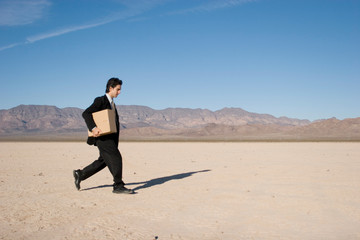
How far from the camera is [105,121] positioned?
6062 mm

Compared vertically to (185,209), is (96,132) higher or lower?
higher

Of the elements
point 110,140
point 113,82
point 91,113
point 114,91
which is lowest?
point 110,140

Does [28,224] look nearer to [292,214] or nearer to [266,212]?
[266,212]

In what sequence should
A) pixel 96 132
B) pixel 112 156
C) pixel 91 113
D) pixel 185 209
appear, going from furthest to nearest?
1. pixel 112 156
2. pixel 91 113
3. pixel 96 132
4. pixel 185 209

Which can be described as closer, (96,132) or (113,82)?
(96,132)

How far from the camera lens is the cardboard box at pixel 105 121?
237 inches

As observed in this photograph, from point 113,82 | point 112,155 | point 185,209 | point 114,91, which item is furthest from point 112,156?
point 185,209

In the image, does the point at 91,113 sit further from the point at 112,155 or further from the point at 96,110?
the point at 112,155

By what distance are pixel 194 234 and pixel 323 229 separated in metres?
1.55

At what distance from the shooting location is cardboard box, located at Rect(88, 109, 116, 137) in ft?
19.8

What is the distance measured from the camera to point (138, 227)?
4.23 meters

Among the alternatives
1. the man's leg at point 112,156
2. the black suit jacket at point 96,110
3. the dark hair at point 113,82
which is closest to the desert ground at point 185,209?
the man's leg at point 112,156

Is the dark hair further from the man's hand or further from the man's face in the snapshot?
the man's hand

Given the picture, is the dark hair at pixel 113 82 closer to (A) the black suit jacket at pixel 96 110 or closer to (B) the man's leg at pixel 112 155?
(A) the black suit jacket at pixel 96 110
